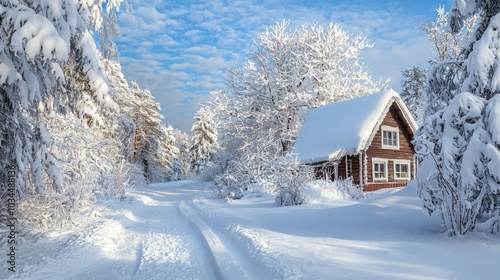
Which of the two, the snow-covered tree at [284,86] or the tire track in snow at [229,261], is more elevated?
the snow-covered tree at [284,86]

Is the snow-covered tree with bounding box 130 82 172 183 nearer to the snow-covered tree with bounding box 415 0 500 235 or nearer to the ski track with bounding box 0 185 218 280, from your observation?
the ski track with bounding box 0 185 218 280

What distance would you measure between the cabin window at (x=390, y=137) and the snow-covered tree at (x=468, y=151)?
17799mm

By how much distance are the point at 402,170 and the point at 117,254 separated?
939 inches

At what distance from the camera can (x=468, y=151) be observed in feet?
22.4

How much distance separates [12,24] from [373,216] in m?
8.53

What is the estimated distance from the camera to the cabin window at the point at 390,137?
25.5 metres

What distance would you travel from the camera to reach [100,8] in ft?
32.5

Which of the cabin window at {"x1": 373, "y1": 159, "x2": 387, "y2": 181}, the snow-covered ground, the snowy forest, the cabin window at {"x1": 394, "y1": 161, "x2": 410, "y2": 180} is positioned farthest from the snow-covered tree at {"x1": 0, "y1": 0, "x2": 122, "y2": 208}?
the cabin window at {"x1": 394, "y1": 161, "x2": 410, "y2": 180}

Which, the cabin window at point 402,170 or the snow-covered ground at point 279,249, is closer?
the snow-covered ground at point 279,249

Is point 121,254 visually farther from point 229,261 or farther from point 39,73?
point 39,73

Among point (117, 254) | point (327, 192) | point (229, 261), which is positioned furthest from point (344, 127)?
point (117, 254)

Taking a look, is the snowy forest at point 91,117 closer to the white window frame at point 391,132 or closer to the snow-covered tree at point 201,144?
the white window frame at point 391,132

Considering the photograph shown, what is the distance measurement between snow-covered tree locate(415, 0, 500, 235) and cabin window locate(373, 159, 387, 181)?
55.7ft

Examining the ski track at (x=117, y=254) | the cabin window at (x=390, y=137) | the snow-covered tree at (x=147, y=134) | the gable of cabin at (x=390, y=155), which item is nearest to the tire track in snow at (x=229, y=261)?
the ski track at (x=117, y=254)
